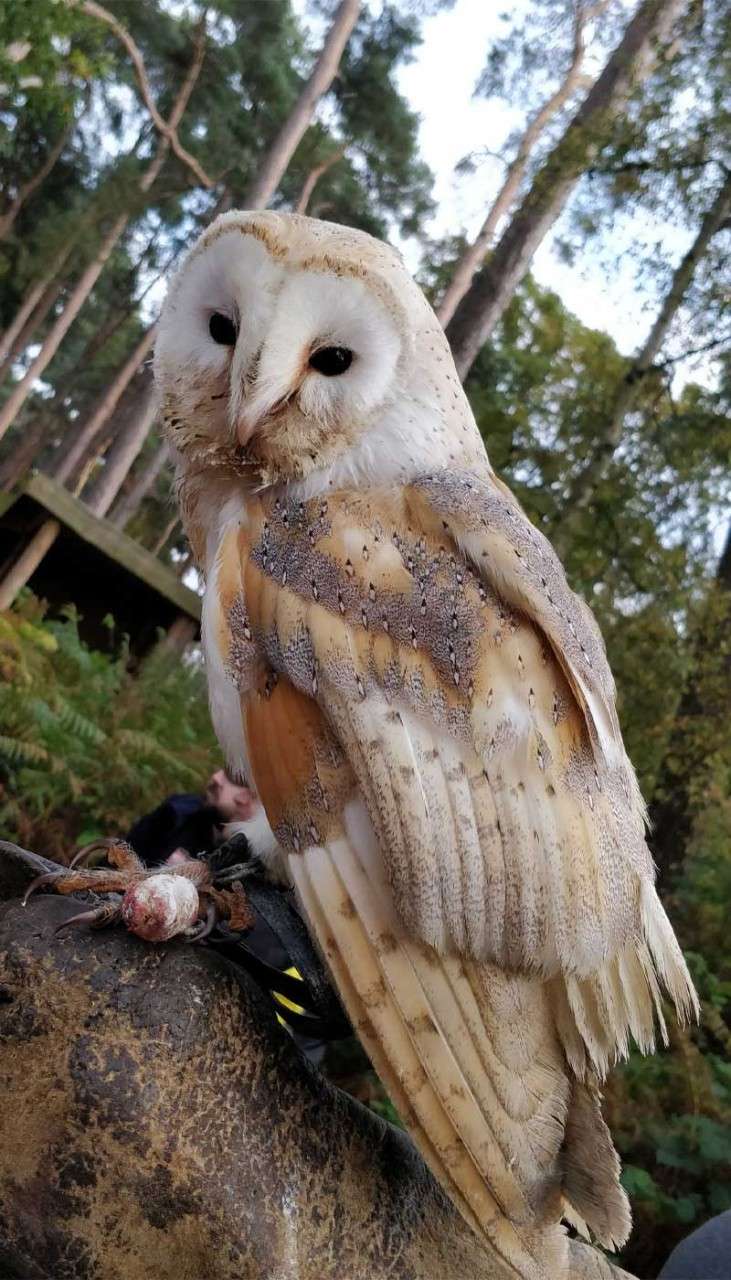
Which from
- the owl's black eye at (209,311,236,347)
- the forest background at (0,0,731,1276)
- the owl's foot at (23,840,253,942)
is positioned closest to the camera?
the owl's foot at (23,840,253,942)

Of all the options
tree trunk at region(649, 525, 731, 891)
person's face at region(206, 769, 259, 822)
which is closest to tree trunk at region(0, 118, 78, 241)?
tree trunk at region(649, 525, 731, 891)

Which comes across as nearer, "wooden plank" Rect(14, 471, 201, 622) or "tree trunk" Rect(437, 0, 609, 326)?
"wooden plank" Rect(14, 471, 201, 622)

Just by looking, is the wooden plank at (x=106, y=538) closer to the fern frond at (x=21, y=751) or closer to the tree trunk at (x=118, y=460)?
the fern frond at (x=21, y=751)

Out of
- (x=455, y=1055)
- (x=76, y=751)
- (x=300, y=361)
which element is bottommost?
(x=76, y=751)

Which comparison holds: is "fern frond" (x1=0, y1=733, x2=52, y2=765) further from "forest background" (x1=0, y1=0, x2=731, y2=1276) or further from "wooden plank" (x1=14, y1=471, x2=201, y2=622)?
"wooden plank" (x1=14, y1=471, x2=201, y2=622)

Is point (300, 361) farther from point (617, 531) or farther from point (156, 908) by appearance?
point (617, 531)

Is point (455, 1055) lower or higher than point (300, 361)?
lower

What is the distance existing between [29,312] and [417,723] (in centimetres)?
1595

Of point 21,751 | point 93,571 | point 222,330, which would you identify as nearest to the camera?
point 222,330

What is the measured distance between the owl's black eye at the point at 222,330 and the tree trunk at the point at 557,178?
412 cm

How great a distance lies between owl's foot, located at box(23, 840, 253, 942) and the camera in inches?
46.8

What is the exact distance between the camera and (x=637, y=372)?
6.07 m

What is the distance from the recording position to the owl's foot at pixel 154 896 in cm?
119

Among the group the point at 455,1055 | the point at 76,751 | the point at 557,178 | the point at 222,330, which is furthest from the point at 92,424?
the point at 455,1055
